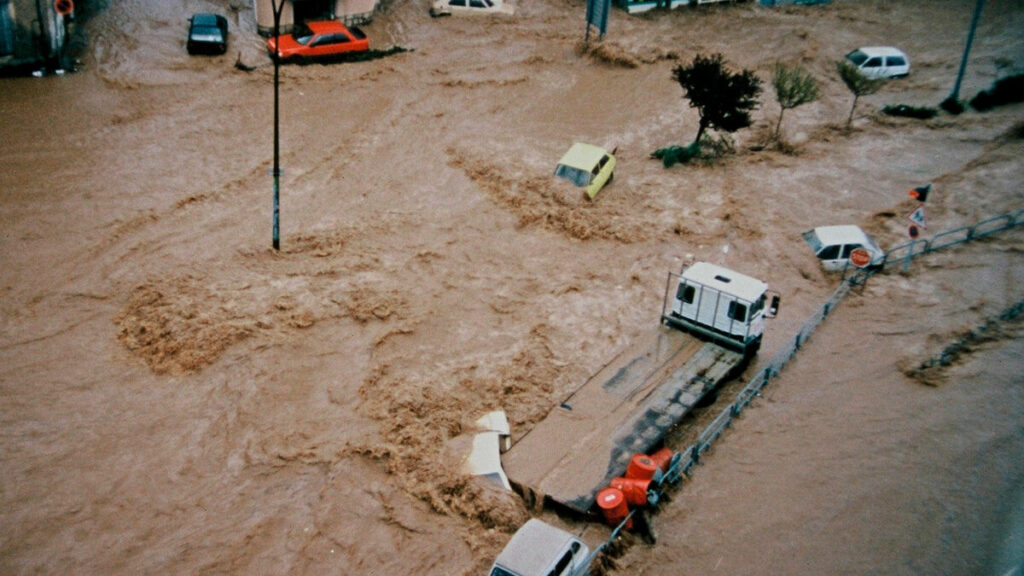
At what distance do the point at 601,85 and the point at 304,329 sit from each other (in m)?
16.8

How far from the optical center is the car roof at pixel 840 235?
63.8 ft

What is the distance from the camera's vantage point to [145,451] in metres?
13.8

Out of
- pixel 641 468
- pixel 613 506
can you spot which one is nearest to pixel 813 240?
pixel 641 468

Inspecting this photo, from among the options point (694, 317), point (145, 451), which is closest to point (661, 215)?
point (694, 317)

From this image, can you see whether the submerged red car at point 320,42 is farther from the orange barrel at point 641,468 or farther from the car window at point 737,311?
the orange barrel at point 641,468

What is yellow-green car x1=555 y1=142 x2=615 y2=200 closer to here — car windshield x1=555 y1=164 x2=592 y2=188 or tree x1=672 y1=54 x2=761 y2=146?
car windshield x1=555 y1=164 x2=592 y2=188

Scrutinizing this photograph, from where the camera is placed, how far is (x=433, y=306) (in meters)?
17.8

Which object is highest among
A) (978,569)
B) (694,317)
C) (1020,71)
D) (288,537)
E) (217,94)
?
(1020,71)

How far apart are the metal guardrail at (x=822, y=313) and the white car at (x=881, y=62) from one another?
11.0 m

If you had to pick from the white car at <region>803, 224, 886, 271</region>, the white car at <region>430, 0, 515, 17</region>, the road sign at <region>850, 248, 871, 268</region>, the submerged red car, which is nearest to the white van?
the road sign at <region>850, 248, 871, 268</region>

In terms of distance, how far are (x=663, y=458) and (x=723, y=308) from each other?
388cm

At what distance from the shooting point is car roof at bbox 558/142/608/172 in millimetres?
22234

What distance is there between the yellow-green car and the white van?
12190mm

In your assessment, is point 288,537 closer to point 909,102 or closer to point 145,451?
point 145,451
